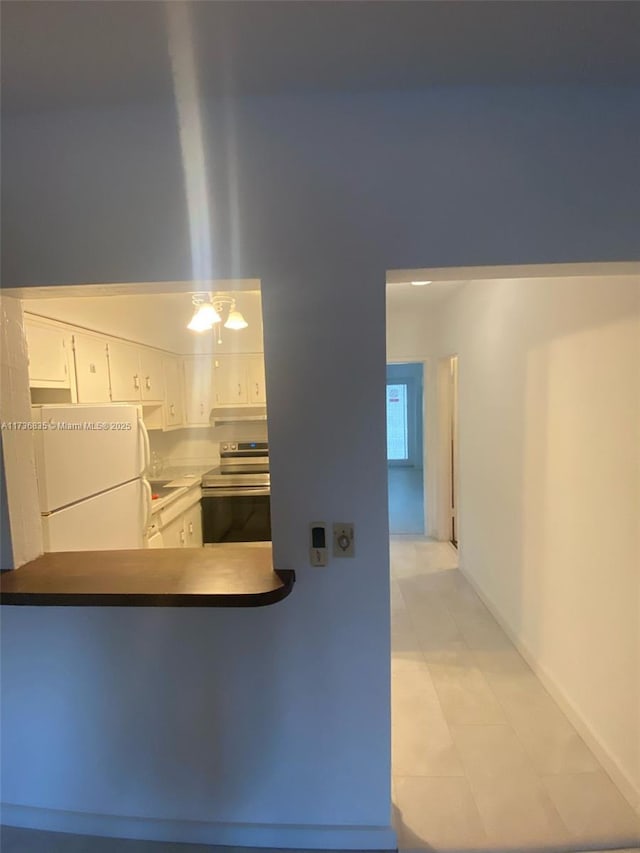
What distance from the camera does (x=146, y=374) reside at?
347cm

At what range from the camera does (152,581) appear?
53.9 inches

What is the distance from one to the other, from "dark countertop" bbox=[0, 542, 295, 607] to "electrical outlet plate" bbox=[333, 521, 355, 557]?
18cm

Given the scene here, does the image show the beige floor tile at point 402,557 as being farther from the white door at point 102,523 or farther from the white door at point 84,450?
the white door at point 84,450

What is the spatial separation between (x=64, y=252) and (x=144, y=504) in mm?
1826

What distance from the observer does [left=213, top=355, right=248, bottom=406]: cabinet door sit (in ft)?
13.8

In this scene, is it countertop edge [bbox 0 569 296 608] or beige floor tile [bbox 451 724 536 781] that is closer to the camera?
countertop edge [bbox 0 569 296 608]

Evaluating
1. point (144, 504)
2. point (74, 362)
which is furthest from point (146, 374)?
point (144, 504)

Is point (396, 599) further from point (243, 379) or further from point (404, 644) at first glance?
point (243, 379)

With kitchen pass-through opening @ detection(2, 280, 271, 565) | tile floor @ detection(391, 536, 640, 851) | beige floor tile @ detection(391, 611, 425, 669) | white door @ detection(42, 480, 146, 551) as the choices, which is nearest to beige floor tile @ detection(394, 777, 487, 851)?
tile floor @ detection(391, 536, 640, 851)

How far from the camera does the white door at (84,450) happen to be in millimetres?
1878

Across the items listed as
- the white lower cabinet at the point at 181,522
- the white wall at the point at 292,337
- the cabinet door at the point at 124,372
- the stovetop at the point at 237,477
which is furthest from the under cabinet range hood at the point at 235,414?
the white wall at the point at 292,337

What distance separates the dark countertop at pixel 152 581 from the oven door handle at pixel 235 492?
2.13 m

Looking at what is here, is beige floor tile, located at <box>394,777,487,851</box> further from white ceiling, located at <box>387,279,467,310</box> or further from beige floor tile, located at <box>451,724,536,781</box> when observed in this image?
white ceiling, located at <box>387,279,467,310</box>

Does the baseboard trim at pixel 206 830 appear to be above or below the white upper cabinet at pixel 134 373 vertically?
below
